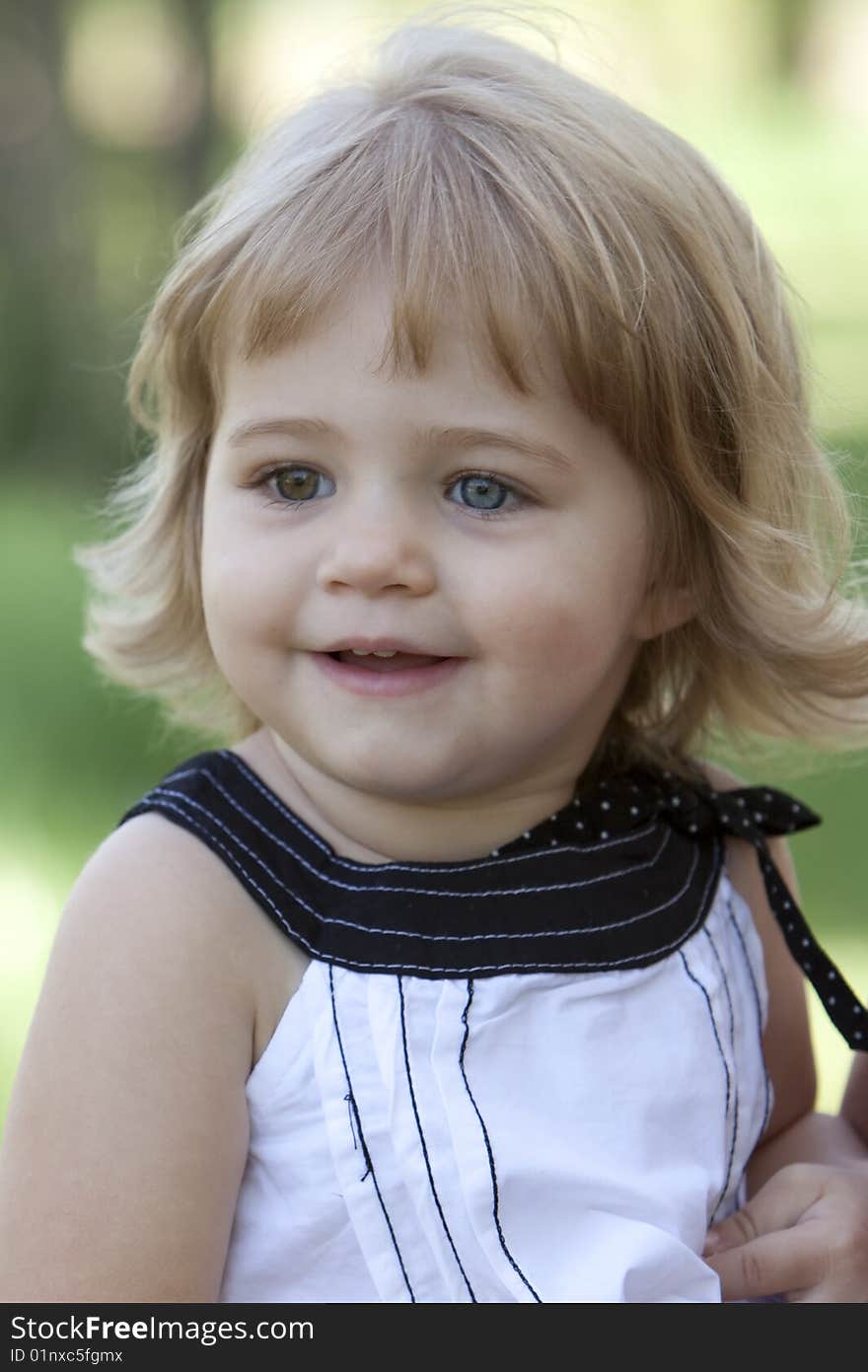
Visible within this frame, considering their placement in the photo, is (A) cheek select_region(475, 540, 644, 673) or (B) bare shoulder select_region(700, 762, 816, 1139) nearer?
(A) cheek select_region(475, 540, 644, 673)

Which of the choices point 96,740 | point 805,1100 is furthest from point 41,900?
point 805,1100

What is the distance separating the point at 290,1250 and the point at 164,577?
0.70 metres

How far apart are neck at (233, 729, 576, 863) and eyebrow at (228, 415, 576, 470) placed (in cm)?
29

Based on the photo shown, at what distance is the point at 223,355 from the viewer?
139 centimetres

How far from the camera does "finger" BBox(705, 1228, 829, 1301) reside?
54.2 inches

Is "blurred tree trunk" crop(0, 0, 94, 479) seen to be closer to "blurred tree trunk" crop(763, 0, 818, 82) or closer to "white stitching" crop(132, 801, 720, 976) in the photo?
"white stitching" crop(132, 801, 720, 976)

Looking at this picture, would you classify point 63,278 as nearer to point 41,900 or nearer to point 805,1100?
point 41,900

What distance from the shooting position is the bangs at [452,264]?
1.25 m

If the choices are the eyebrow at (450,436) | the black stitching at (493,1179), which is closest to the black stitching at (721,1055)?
the black stitching at (493,1179)

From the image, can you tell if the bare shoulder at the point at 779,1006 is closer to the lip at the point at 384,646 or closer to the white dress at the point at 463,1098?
the white dress at the point at 463,1098

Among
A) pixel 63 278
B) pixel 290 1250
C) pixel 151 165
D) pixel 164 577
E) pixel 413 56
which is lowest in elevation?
pixel 290 1250

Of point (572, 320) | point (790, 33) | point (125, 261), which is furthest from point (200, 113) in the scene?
point (790, 33)

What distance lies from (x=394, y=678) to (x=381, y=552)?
11 centimetres

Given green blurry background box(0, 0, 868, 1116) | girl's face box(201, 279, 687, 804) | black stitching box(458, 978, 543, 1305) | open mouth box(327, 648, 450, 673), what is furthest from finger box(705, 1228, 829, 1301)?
green blurry background box(0, 0, 868, 1116)
